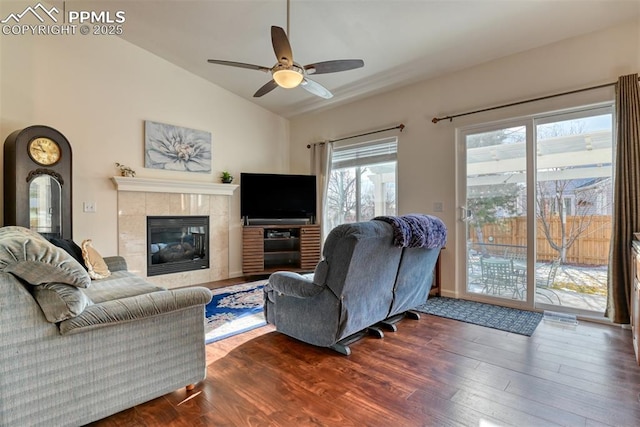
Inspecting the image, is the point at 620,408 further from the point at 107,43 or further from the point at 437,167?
the point at 107,43

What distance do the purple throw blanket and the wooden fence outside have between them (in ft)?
3.97

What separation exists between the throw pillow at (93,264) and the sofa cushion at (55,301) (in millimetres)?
1616

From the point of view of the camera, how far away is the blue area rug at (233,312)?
111 inches

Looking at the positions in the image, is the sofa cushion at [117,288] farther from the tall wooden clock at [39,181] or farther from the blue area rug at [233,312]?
the tall wooden clock at [39,181]

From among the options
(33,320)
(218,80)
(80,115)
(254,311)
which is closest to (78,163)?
(80,115)

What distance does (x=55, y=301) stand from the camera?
1397 mm

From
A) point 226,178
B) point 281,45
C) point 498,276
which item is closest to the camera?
point 281,45

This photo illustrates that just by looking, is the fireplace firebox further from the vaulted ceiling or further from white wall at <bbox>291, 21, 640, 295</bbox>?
white wall at <bbox>291, 21, 640, 295</bbox>

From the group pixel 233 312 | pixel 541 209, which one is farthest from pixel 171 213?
pixel 541 209

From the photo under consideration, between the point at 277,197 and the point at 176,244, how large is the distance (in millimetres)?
1725

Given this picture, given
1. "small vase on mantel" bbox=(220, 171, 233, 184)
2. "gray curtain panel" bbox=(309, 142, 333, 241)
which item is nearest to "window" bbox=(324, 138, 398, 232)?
"gray curtain panel" bbox=(309, 142, 333, 241)

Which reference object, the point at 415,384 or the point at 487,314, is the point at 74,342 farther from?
the point at 487,314

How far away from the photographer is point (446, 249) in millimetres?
3979

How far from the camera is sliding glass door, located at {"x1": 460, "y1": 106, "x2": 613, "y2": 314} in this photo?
3049mm
